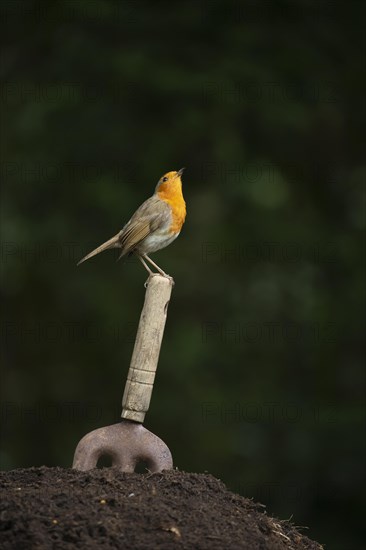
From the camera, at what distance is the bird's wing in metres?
4.55

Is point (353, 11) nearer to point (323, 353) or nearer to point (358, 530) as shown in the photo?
point (323, 353)

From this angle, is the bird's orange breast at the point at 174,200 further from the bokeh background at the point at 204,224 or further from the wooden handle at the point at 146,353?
the bokeh background at the point at 204,224

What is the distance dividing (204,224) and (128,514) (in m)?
4.80

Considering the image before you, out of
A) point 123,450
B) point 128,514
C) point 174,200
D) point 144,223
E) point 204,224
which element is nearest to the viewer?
point 128,514

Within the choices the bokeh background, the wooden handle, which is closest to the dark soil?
the wooden handle

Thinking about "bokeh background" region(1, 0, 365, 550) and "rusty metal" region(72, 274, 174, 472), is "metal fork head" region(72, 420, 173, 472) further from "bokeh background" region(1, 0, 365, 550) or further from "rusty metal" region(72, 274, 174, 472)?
"bokeh background" region(1, 0, 365, 550)

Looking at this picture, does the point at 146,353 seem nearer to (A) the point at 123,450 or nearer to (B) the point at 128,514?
(A) the point at 123,450

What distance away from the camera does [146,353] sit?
3.70 meters

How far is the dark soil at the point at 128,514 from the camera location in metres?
2.74

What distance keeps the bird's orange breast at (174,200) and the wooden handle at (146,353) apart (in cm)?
96

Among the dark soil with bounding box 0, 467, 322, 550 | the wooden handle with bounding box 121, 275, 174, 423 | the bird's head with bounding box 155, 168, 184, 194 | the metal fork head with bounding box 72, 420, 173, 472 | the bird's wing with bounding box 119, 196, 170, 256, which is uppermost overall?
the bird's head with bounding box 155, 168, 184, 194

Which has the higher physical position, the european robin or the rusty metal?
the european robin

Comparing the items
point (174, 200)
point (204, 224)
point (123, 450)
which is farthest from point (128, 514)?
point (204, 224)

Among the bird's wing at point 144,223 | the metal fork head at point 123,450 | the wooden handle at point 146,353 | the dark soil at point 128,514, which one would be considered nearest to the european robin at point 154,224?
the bird's wing at point 144,223
